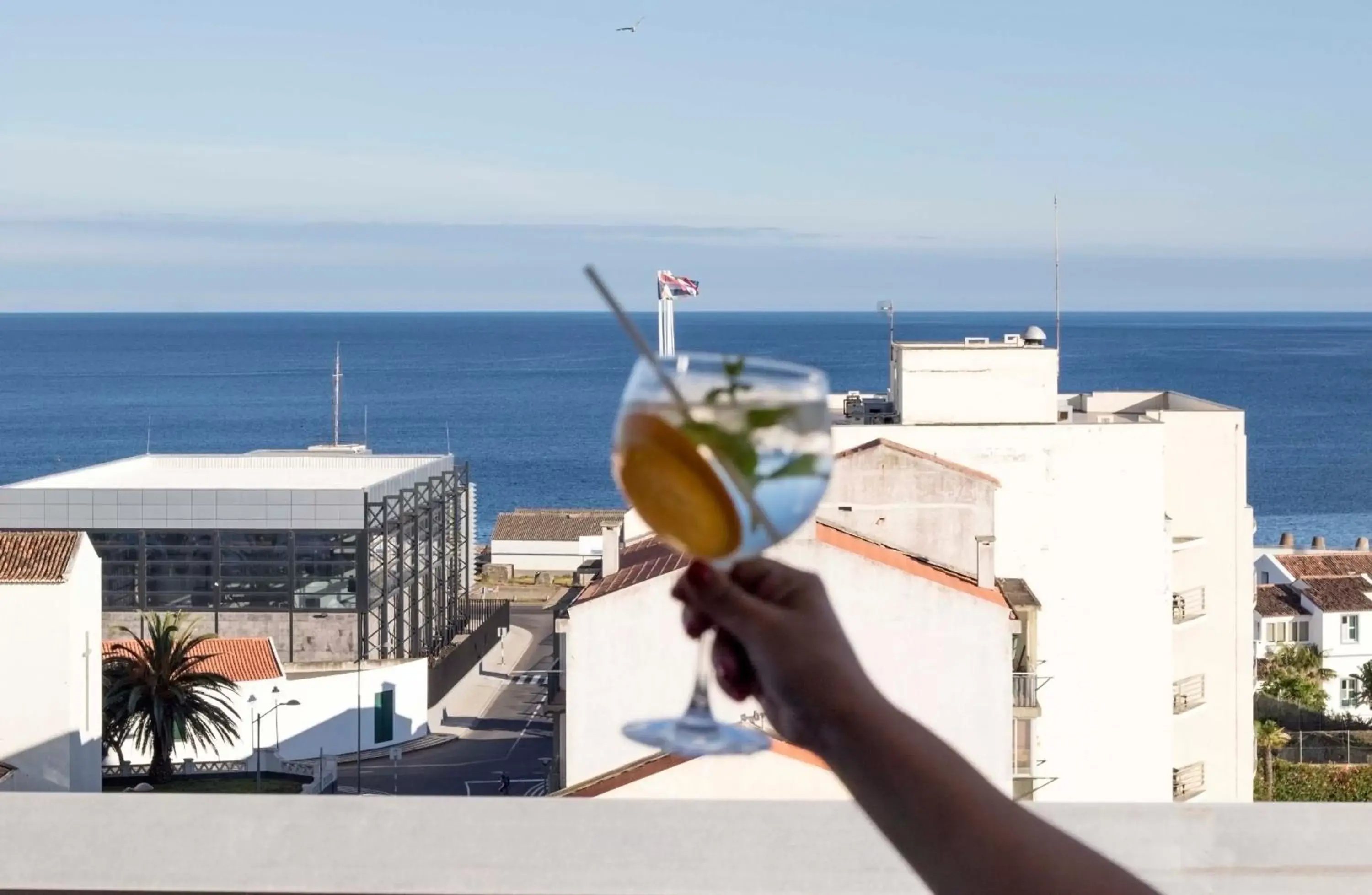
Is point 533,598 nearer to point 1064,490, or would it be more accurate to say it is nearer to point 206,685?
point 206,685

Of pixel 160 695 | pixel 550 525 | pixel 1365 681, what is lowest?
pixel 1365 681

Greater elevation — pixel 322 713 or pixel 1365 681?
pixel 1365 681

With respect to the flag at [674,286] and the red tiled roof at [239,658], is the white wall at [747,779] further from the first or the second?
the red tiled roof at [239,658]

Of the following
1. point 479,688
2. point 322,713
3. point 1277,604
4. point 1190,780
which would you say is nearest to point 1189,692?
point 1190,780

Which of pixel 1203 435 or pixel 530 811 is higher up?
pixel 1203 435

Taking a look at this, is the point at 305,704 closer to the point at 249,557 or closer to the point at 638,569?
the point at 249,557

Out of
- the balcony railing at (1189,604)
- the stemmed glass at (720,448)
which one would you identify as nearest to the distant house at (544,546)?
the balcony railing at (1189,604)

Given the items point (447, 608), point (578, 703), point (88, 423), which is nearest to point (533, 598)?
point (447, 608)
